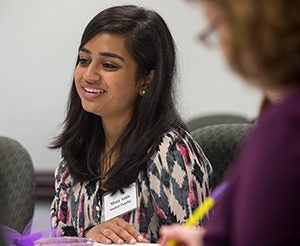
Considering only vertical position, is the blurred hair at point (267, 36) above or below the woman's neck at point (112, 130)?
below

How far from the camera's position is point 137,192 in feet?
7.53

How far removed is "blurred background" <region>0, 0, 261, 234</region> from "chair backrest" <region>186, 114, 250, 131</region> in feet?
0.58

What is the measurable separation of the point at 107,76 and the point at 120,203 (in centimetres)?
41

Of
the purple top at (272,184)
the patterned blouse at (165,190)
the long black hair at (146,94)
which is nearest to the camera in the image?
the purple top at (272,184)

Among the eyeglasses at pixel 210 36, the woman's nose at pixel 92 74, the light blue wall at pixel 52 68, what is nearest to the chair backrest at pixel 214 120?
the light blue wall at pixel 52 68

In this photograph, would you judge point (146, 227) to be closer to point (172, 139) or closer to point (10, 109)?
point (172, 139)

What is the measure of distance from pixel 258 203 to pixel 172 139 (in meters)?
1.47

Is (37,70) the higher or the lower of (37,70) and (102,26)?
the higher

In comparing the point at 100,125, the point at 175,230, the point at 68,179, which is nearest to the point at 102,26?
the point at 100,125

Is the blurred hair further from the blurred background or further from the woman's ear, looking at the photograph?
the blurred background

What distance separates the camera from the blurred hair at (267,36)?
899 mm

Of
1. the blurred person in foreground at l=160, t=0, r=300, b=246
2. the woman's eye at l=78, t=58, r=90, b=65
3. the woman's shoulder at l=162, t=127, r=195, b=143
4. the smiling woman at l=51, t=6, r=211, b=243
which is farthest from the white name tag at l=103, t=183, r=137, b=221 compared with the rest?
the blurred person in foreground at l=160, t=0, r=300, b=246

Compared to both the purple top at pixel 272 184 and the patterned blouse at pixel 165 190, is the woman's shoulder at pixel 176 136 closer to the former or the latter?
the patterned blouse at pixel 165 190

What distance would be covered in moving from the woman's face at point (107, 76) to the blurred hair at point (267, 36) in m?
1.49
